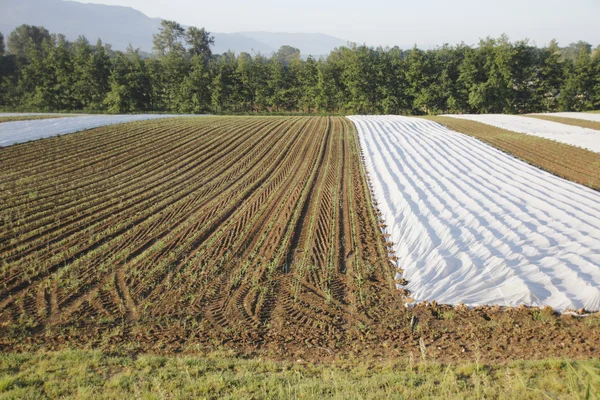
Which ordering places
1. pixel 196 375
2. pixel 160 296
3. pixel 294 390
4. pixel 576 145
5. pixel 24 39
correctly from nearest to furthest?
pixel 294 390
pixel 196 375
pixel 160 296
pixel 576 145
pixel 24 39

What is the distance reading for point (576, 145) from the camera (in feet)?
76.6

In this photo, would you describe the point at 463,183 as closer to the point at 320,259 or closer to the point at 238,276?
the point at 320,259

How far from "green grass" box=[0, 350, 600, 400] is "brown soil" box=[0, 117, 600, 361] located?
539mm

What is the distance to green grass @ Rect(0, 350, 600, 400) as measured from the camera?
15.5 feet

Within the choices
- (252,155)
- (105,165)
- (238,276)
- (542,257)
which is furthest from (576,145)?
(105,165)

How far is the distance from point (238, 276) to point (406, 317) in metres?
3.95

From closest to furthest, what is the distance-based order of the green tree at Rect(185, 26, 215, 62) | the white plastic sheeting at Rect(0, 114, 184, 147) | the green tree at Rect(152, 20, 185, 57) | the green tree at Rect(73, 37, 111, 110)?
the white plastic sheeting at Rect(0, 114, 184, 147)
the green tree at Rect(73, 37, 111, 110)
the green tree at Rect(185, 26, 215, 62)
the green tree at Rect(152, 20, 185, 57)

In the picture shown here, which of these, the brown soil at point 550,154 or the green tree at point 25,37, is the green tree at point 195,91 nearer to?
the brown soil at point 550,154

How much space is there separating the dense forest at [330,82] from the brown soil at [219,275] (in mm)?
37833

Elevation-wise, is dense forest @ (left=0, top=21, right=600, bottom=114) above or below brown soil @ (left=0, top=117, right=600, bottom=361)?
above

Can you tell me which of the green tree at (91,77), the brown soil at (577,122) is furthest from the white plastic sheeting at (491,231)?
the green tree at (91,77)

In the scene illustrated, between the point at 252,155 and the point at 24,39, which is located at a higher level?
the point at 24,39

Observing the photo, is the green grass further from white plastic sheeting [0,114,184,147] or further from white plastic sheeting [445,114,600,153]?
A: white plastic sheeting [445,114,600,153]

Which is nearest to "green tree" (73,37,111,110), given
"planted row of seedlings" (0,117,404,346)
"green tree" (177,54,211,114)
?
"green tree" (177,54,211,114)
